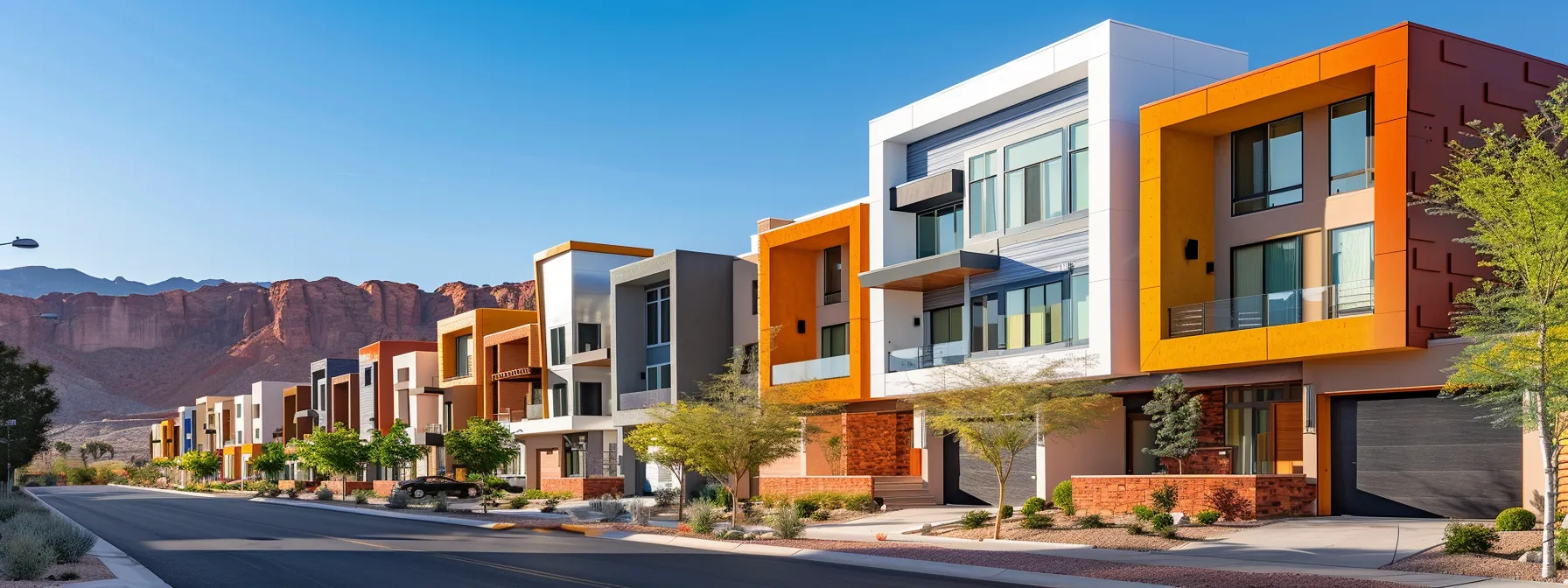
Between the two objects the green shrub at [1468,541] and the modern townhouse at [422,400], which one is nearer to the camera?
the green shrub at [1468,541]

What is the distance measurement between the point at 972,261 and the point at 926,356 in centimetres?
394

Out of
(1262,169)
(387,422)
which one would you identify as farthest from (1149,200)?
(387,422)

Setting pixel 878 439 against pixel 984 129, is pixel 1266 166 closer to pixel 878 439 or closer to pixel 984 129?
pixel 984 129

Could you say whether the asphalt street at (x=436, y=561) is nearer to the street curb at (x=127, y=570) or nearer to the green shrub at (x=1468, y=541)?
the street curb at (x=127, y=570)

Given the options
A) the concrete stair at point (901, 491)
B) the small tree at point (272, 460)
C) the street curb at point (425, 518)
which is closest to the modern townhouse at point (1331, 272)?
the concrete stair at point (901, 491)

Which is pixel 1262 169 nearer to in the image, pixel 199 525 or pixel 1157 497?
pixel 1157 497

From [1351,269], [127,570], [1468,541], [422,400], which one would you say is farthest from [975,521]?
[422,400]

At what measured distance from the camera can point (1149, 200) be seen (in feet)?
100

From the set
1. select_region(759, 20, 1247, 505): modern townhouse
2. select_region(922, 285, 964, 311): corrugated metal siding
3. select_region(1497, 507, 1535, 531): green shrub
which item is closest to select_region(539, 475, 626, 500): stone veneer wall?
select_region(759, 20, 1247, 505): modern townhouse

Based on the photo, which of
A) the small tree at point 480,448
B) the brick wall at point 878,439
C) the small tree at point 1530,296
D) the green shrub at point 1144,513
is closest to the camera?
the small tree at point 1530,296

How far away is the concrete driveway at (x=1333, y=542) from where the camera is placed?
2138cm

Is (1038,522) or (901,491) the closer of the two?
(1038,522)

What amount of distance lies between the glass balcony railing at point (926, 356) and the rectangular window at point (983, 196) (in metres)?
3.36

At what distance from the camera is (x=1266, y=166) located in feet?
99.3
